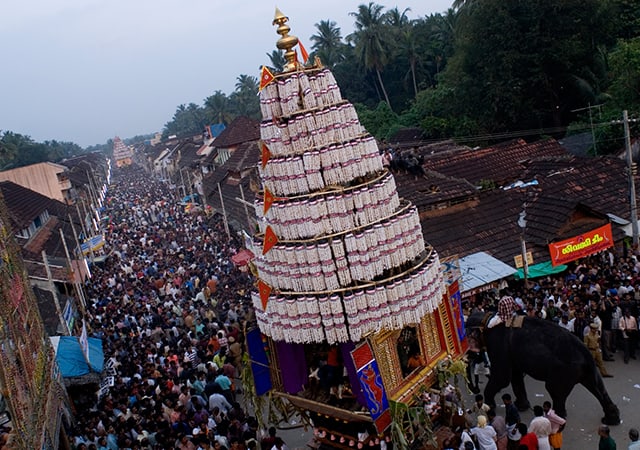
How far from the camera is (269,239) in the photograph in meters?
10.2

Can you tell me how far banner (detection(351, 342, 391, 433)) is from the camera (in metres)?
9.62

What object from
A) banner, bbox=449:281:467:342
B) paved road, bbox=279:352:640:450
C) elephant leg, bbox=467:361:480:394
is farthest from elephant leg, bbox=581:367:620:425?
elephant leg, bbox=467:361:480:394

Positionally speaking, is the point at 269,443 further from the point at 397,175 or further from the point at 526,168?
the point at 526,168

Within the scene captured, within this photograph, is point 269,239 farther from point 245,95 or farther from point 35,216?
point 245,95

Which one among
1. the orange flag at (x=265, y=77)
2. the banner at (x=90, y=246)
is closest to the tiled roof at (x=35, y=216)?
the banner at (x=90, y=246)

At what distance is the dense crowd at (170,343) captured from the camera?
521 inches

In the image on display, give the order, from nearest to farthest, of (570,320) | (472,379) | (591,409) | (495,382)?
1. (591,409)
2. (495,382)
3. (570,320)
4. (472,379)

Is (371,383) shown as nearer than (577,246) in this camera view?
Yes

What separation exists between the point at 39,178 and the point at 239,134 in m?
23.0

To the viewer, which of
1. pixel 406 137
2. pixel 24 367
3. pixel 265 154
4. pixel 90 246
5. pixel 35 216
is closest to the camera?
pixel 265 154

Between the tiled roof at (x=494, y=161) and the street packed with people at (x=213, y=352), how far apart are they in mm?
8821

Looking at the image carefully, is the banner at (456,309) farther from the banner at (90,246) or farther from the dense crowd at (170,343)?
the banner at (90,246)

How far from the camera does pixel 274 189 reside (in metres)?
10.4

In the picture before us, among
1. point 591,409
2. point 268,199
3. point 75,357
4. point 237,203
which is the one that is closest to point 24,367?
point 75,357
